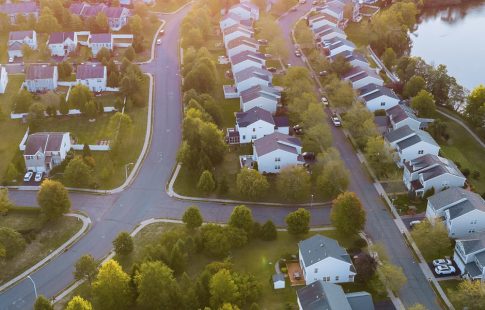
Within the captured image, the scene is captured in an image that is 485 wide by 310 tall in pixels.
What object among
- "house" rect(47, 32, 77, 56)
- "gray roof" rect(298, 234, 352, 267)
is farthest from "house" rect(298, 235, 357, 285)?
"house" rect(47, 32, 77, 56)

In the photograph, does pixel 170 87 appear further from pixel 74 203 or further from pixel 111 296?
pixel 111 296

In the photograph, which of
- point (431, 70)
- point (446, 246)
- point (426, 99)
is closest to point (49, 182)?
point (446, 246)

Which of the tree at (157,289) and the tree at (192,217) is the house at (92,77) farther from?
the tree at (157,289)

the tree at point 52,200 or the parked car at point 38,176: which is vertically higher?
the parked car at point 38,176

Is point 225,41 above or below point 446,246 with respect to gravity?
above

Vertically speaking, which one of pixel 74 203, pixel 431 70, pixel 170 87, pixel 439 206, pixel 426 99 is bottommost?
pixel 439 206

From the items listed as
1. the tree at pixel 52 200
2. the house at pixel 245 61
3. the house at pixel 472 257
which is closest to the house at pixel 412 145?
the house at pixel 472 257
